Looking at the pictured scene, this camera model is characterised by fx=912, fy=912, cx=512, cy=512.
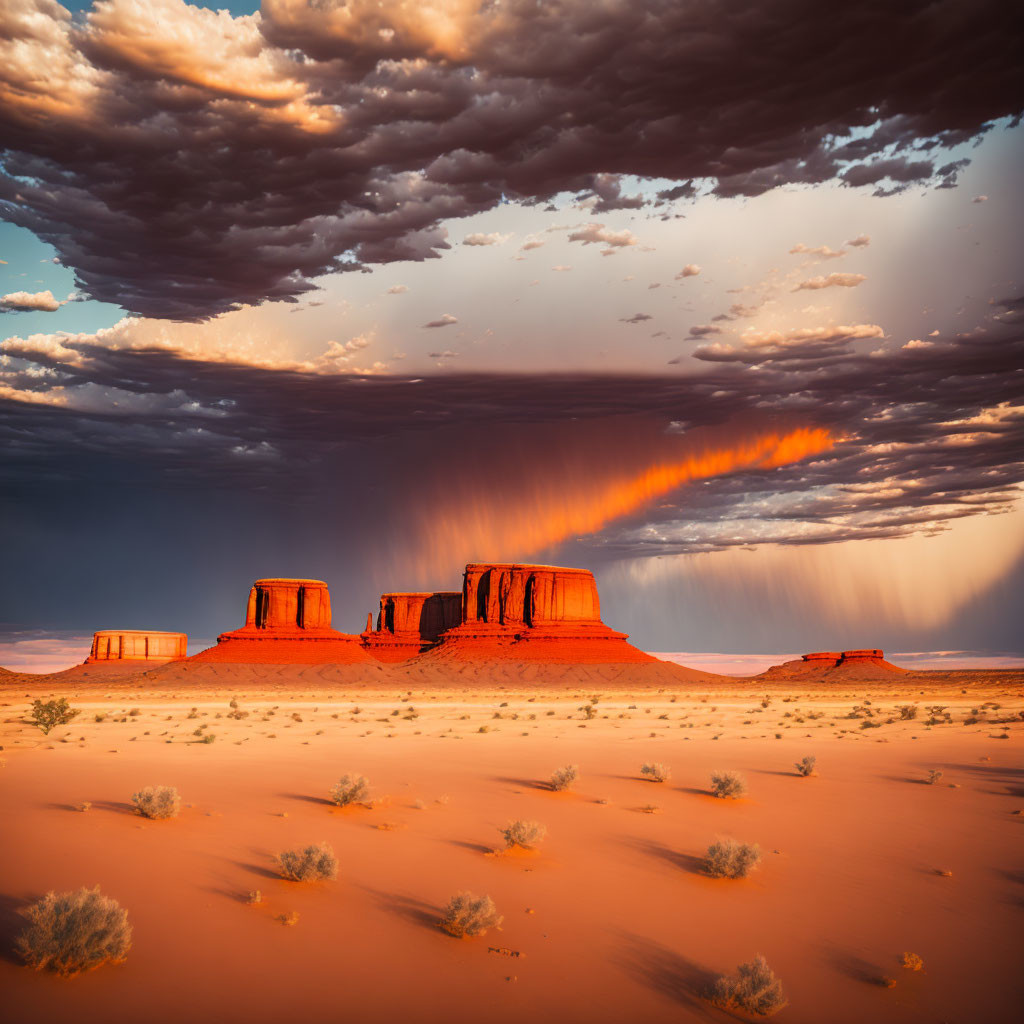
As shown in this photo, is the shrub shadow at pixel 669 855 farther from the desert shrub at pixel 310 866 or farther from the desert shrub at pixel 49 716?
the desert shrub at pixel 49 716

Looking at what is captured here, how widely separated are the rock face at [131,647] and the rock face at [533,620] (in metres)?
43.3

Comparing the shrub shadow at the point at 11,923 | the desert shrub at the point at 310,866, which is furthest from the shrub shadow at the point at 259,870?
the shrub shadow at the point at 11,923

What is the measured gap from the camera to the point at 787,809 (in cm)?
1476

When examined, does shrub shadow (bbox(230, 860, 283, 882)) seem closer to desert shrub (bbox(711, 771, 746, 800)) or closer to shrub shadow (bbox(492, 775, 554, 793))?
shrub shadow (bbox(492, 775, 554, 793))

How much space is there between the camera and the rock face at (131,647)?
438 ft

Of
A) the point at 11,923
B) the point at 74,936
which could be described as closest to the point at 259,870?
the point at 11,923

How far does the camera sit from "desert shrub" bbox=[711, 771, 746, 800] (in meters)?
15.2

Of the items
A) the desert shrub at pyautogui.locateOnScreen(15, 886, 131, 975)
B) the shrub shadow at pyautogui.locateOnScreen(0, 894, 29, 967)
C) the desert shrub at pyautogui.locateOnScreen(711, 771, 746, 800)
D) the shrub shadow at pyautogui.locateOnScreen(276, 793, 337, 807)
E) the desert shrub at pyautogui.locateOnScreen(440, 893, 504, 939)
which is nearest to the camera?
the desert shrub at pyautogui.locateOnScreen(15, 886, 131, 975)

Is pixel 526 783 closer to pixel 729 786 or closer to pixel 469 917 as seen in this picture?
pixel 729 786

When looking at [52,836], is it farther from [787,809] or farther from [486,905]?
[787,809]

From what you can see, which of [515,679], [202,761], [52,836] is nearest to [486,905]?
[52,836]

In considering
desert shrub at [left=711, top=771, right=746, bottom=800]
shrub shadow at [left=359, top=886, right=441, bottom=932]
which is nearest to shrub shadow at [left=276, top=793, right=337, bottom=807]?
shrub shadow at [left=359, top=886, right=441, bottom=932]

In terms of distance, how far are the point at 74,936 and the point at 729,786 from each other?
35.1 ft

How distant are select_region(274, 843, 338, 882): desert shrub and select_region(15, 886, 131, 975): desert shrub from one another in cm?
221
